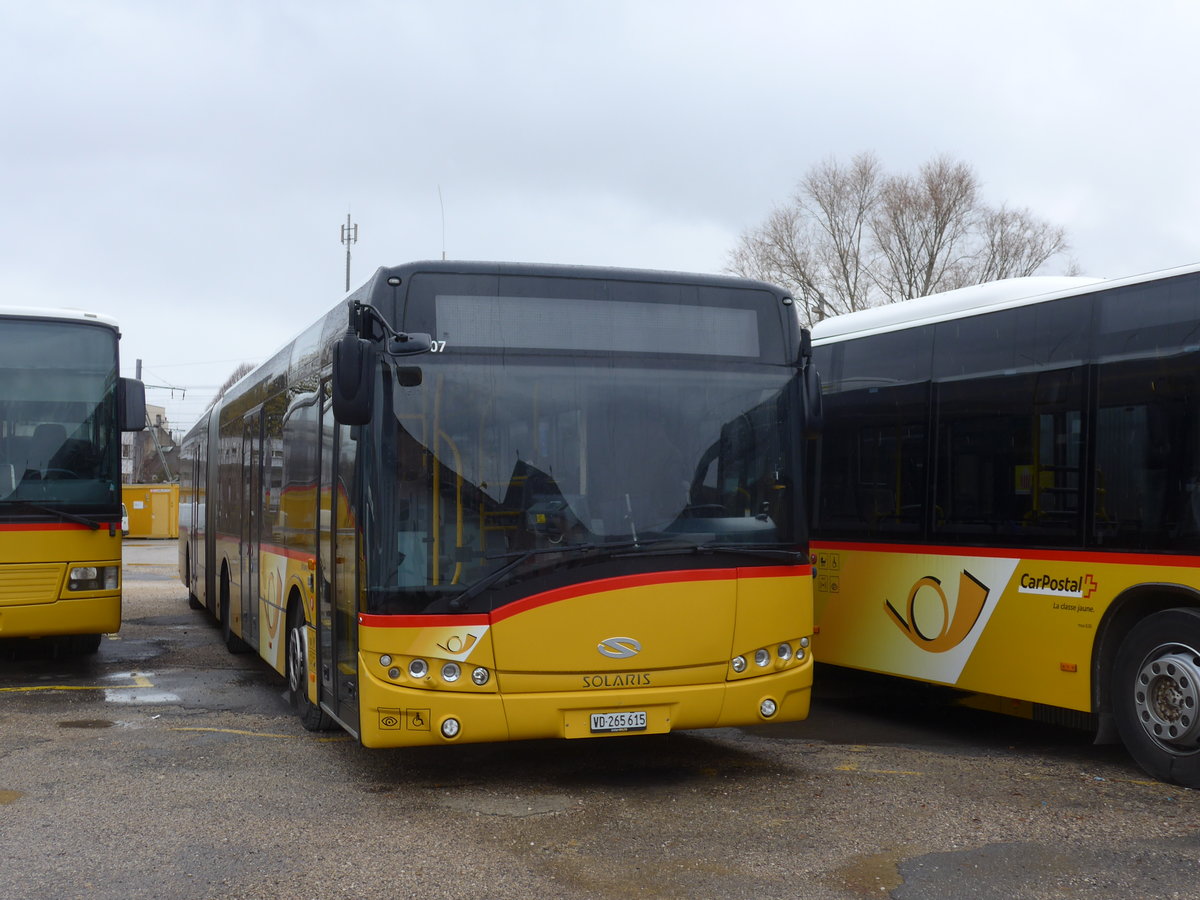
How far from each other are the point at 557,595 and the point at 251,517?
5.38 meters

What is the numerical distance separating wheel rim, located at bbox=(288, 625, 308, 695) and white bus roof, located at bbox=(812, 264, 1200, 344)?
4853 mm

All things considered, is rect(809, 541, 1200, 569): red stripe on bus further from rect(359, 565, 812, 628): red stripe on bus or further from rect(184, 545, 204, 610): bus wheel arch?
rect(184, 545, 204, 610): bus wheel arch

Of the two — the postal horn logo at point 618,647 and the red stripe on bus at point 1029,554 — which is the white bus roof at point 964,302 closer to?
the red stripe on bus at point 1029,554

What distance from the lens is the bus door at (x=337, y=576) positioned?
7340 millimetres

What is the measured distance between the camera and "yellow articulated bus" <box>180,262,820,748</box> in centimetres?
693

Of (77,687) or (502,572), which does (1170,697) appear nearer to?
(502,572)

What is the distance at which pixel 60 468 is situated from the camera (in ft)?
37.8

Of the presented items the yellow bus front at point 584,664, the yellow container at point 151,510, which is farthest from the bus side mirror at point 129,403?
the yellow container at point 151,510

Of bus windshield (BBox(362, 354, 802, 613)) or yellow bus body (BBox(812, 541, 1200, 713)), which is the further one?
yellow bus body (BBox(812, 541, 1200, 713))

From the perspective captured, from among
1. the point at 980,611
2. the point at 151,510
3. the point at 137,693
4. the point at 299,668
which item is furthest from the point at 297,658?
the point at 151,510

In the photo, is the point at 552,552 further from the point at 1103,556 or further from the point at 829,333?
the point at 829,333

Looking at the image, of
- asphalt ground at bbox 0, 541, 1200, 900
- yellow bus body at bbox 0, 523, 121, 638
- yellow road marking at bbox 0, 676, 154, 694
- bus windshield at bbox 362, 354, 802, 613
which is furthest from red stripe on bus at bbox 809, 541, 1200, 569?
yellow bus body at bbox 0, 523, 121, 638

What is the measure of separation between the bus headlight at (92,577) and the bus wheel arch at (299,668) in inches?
115

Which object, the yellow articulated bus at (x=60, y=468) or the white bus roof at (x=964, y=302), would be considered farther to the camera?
the yellow articulated bus at (x=60, y=468)
